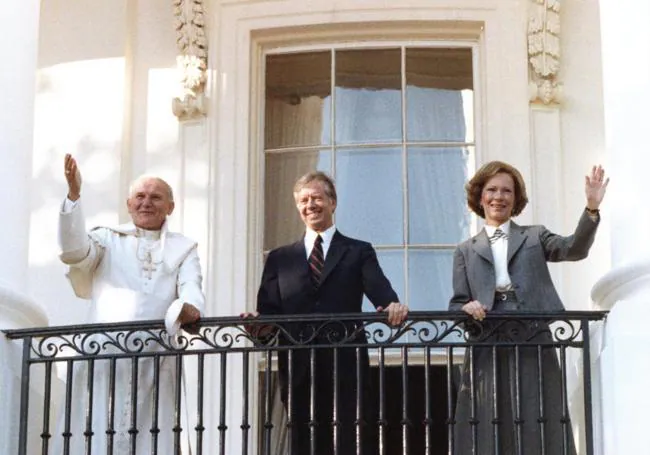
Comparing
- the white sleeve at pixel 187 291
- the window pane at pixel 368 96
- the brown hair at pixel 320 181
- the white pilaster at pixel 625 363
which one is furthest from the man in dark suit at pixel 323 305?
the window pane at pixel 368 96

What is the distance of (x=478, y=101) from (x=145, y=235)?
270cm

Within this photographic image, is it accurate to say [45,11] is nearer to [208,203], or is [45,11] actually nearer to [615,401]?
[208,203]

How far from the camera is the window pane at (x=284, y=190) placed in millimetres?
11258

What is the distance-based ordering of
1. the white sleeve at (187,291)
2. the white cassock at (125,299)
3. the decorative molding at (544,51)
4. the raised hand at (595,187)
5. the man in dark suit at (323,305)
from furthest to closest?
the decorative molding at (544,51) → the white cassock at (125,299) → the man in dark suit at (323,305) → the white sleeve at (187,291) → the raised hand at (595,187)

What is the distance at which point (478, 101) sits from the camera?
11.3 metres

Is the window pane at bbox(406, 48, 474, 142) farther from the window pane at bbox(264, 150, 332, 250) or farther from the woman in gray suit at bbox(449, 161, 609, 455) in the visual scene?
the woman in gray suit at bbox(449, 161, 609, 455)

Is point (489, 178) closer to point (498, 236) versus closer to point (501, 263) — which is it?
point (498, 236)

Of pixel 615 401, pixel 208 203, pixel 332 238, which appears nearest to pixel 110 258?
pixel 332 238

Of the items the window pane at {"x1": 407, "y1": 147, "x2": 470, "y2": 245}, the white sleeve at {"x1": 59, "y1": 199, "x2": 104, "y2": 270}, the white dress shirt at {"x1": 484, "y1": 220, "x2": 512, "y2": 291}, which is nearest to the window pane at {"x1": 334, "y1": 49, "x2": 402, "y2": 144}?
the window pane at {"x1": 407, "y1": 147, "x2": 470, "y2": 245}

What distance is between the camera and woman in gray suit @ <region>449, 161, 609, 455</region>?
28.9 ft

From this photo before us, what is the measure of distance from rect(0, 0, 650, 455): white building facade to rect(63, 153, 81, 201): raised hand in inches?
67.0

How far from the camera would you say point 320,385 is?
9.11 metres

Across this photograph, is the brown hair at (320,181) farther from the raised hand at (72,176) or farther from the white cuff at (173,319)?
the raised hand at (72,176)

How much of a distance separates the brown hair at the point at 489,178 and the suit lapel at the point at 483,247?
19 cm
